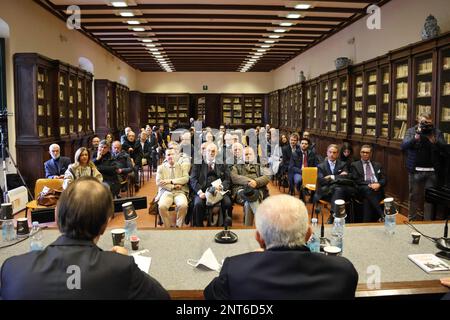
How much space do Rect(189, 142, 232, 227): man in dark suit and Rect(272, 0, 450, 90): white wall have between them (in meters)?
3.79

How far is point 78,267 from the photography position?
153 cm

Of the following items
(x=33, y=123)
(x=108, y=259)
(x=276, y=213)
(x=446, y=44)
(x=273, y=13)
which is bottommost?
(x=108, y=259)

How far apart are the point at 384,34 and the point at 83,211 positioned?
787 centimetres

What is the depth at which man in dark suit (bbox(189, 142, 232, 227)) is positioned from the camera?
17.1 feet

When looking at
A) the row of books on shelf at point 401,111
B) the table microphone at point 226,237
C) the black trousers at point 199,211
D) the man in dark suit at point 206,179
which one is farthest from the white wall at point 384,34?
the table microphone at point 226,237

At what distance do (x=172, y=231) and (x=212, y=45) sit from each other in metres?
10.3

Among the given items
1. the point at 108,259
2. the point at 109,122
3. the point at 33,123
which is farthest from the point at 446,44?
the point at 109,122

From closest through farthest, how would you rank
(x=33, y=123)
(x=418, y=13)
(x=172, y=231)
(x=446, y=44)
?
(x=172, y=231) → (x=446, y=44) → (x=418, y=13) → (x=33, y=123)

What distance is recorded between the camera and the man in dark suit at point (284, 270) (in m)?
1.61

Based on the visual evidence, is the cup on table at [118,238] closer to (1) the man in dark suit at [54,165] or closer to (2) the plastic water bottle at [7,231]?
(2) the plastic water bottle at [7,231]

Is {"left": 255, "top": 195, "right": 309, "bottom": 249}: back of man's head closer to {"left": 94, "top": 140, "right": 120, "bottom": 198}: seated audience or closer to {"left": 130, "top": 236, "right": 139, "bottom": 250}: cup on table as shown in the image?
{"left": 130, "top": 236, "right": 139, "bottom": 250}: cup on table

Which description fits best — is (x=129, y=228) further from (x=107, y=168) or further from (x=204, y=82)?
(x=204, y=82)

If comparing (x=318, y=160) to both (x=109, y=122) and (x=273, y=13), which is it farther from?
(x=109, y=122)

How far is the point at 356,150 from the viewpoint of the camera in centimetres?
897
